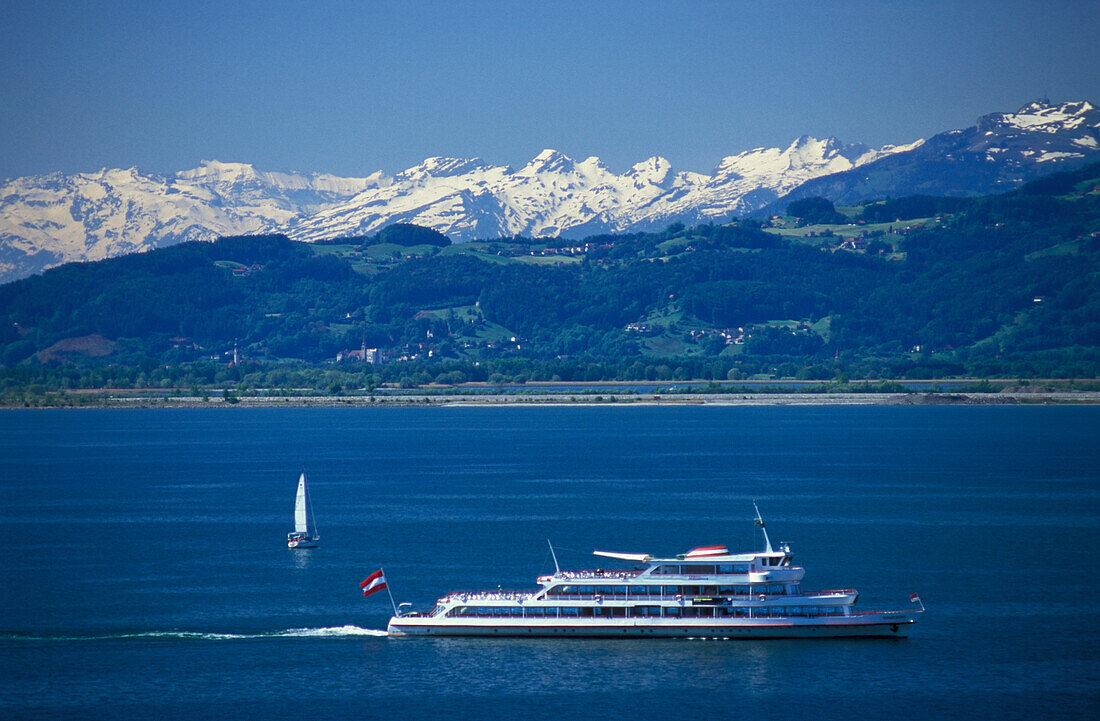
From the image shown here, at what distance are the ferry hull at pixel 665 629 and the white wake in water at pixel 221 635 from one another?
221 centimetres

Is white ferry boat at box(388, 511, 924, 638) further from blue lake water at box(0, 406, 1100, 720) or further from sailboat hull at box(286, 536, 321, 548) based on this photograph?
sailboat hull at box(286, 536, 321, 548)

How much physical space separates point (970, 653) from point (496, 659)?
21.7 meters

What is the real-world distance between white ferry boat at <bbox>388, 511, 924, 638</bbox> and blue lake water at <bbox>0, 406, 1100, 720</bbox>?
3.40 ft

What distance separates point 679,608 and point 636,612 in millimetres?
2096

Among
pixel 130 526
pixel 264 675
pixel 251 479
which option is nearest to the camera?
pixel 264 675

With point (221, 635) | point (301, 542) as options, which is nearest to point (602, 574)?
point (221, 635)

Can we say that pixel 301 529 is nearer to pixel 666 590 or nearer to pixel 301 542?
pixel 301 542

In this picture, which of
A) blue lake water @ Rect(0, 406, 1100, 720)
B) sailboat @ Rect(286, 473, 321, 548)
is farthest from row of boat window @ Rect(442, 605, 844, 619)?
sailboat @ Rect(286, 473, 321, 548)

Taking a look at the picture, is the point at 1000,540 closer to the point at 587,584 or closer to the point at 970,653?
the point at 970,653

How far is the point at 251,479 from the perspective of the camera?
128 m

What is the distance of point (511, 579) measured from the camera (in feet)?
233

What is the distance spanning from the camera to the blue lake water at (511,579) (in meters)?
51.6

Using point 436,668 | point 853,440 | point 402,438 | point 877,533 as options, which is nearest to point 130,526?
point 436,668

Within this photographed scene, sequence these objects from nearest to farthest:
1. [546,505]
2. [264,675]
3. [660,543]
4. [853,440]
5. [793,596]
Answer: [264,675]
[793,596]
[660,543]
[546,505]
[853,440]
